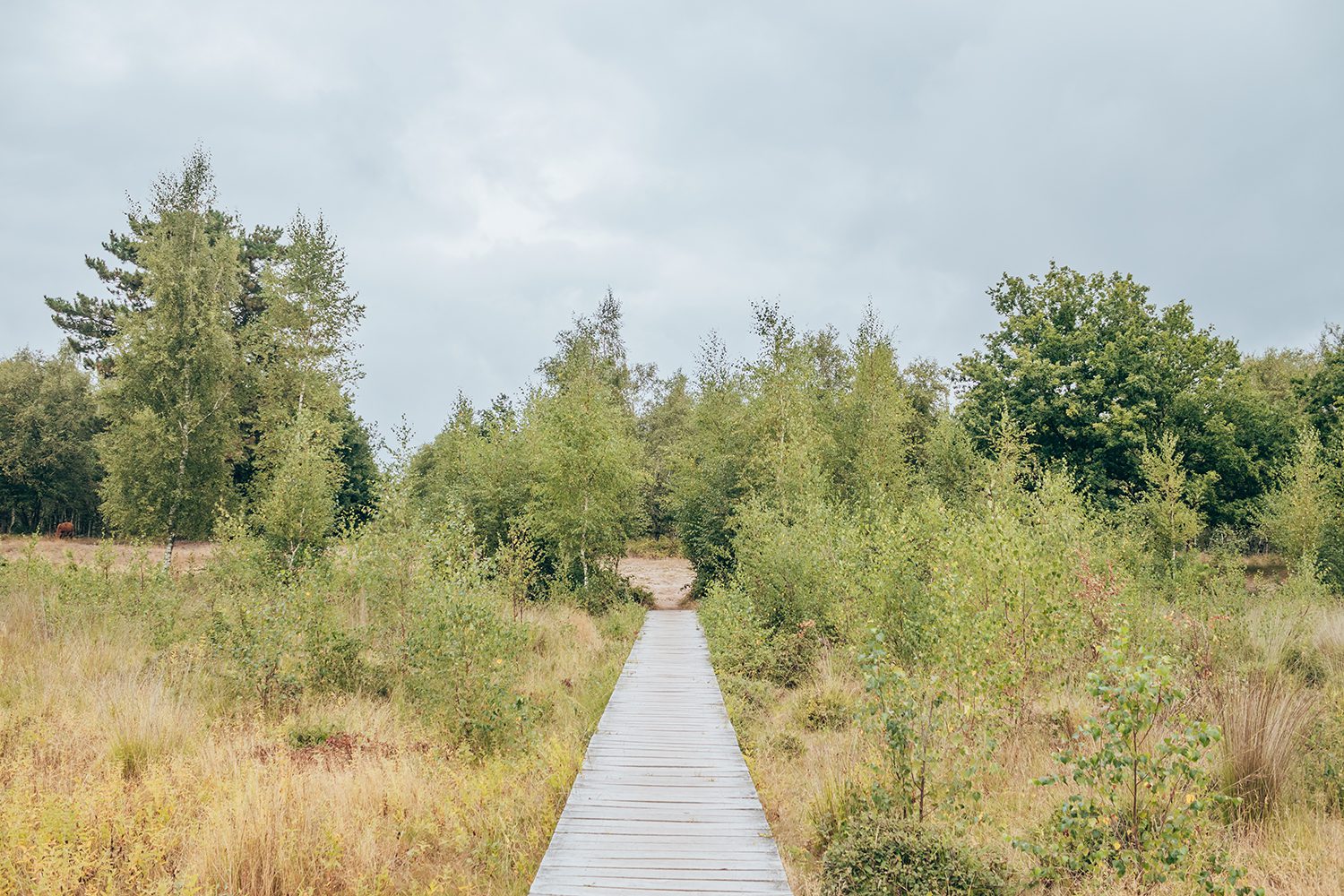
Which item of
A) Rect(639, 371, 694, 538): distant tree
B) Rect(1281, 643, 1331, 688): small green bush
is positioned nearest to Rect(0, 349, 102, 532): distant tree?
Rect(639, 371, 694, 538): distant tree

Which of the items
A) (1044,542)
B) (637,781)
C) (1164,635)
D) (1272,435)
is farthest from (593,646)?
(1272,435)

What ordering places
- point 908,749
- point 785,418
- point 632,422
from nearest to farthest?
1. point 908,749
2. point 785,418
3. point 632,422

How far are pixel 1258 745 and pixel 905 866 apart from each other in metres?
3.83

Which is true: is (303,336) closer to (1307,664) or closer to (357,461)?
(357,461)

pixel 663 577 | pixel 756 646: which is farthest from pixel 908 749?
pixel 663 577

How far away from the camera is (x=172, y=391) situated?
21.1 meters

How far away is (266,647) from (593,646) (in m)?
5.21

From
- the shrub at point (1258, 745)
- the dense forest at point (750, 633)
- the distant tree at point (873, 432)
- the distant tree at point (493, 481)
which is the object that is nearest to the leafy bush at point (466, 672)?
the dense forest at point (750, 633)

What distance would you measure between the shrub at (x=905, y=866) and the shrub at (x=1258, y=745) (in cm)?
281

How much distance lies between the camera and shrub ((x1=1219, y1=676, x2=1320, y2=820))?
548 cm

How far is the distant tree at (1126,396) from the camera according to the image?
24.4 meters

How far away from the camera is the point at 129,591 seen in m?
11.2

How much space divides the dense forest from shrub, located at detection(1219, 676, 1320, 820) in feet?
0.11

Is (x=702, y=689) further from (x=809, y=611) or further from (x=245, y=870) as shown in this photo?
(x=245, y=870)
